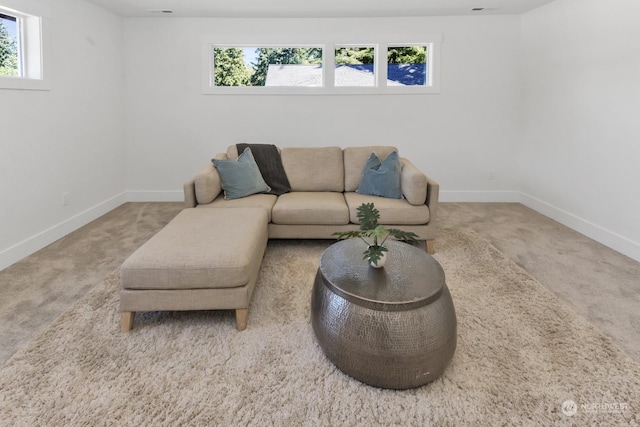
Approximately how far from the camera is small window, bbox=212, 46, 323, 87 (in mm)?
4965

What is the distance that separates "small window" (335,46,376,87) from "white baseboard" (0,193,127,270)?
3.21 meters

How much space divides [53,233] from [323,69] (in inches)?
138

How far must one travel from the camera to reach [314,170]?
3.92 m

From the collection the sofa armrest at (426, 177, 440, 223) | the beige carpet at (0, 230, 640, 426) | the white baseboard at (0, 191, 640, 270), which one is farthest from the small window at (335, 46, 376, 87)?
the beige carpet at (0, 230, 640, 426)

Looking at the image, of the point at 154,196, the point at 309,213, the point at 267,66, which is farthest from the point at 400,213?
the point at 154,196

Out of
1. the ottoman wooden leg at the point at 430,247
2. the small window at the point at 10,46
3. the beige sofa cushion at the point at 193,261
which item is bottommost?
the ottoman wooden leg at the point at 430,247

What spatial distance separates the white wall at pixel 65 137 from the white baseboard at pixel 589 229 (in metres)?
5.07

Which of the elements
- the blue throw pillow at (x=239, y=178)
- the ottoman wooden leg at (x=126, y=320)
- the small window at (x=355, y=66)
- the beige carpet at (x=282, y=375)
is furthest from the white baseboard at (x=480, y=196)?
the ottoman wooden leg at (x=126, y=320)

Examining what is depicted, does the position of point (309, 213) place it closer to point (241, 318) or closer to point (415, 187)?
point (415, 187)

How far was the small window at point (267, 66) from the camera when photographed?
4.96 m

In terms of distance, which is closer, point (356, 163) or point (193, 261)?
point (193, 261)

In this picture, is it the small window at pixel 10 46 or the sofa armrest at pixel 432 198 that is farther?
the sofa armrest at pixel 432 198

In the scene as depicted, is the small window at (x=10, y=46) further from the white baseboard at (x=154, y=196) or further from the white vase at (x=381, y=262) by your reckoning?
the white vase at (x=381, y=262)

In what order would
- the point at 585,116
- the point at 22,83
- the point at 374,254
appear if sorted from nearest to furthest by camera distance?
the point at 374,254, the point at 22,83, the point at 585,116
